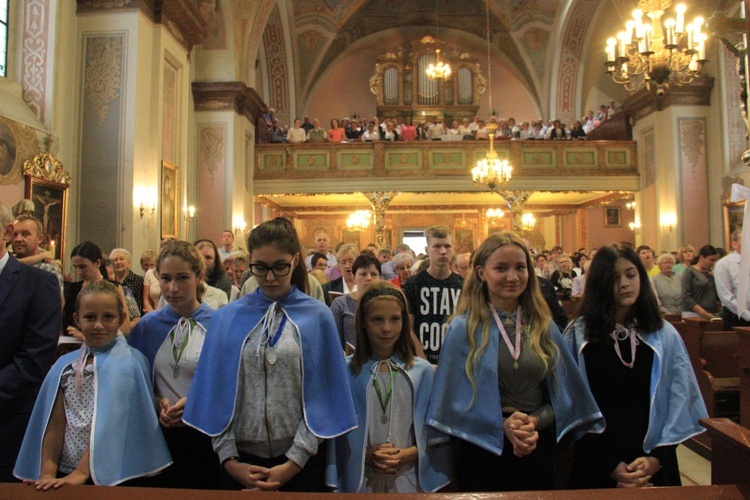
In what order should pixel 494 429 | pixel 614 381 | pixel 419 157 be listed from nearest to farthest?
pixel 494 429, pixel 614 381, pixel 419 157

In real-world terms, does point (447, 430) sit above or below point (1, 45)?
below

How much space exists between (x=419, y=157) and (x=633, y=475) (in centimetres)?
1417

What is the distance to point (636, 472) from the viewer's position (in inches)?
88.6

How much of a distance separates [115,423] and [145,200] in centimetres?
709

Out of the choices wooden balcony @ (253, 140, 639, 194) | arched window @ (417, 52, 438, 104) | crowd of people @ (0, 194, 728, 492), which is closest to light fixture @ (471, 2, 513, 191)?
wooden balcony @ (253, 140, 639, 194)

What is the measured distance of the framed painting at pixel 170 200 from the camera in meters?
9.50

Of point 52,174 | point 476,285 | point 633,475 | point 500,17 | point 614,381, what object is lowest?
point 633,475

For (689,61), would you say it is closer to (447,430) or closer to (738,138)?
(738,138)

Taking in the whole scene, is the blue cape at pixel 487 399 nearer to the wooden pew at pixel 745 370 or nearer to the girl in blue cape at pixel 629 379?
the girl in blue cape at pixel 629 379

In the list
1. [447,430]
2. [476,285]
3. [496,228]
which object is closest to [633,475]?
[447,430]

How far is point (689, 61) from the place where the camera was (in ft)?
27.2

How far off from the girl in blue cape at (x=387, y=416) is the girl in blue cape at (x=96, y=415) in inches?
30.3

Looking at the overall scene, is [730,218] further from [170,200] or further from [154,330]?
[154,330]

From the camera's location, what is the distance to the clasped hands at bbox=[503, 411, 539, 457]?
2.17 meters
